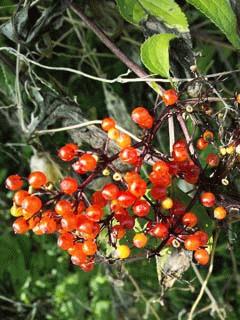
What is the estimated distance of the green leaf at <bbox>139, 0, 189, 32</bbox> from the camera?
95 cm

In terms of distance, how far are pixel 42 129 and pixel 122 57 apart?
0.25 m

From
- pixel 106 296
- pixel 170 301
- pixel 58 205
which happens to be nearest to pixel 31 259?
pixel 106 296

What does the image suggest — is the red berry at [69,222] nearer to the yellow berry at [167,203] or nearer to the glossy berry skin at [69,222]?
the glossy berry skin at [69,222]

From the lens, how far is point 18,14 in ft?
3.59

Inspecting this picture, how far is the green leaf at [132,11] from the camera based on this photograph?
97cm

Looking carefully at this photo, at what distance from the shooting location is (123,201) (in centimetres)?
78

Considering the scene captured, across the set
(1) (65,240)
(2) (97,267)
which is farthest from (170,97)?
(2) (97,267)

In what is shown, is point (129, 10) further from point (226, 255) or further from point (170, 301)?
point (170, 301)

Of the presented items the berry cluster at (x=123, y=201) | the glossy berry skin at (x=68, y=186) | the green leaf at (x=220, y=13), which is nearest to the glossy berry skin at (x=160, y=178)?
the berry cluster at (x=123, y=201)

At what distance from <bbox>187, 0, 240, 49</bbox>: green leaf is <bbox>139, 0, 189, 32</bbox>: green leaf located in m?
0.04

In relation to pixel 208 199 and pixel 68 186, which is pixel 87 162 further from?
pixel 208 199

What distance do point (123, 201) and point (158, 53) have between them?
252mm

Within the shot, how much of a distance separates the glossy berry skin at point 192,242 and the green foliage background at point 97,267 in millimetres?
548

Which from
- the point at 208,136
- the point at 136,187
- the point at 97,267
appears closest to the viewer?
the point at 136,187
